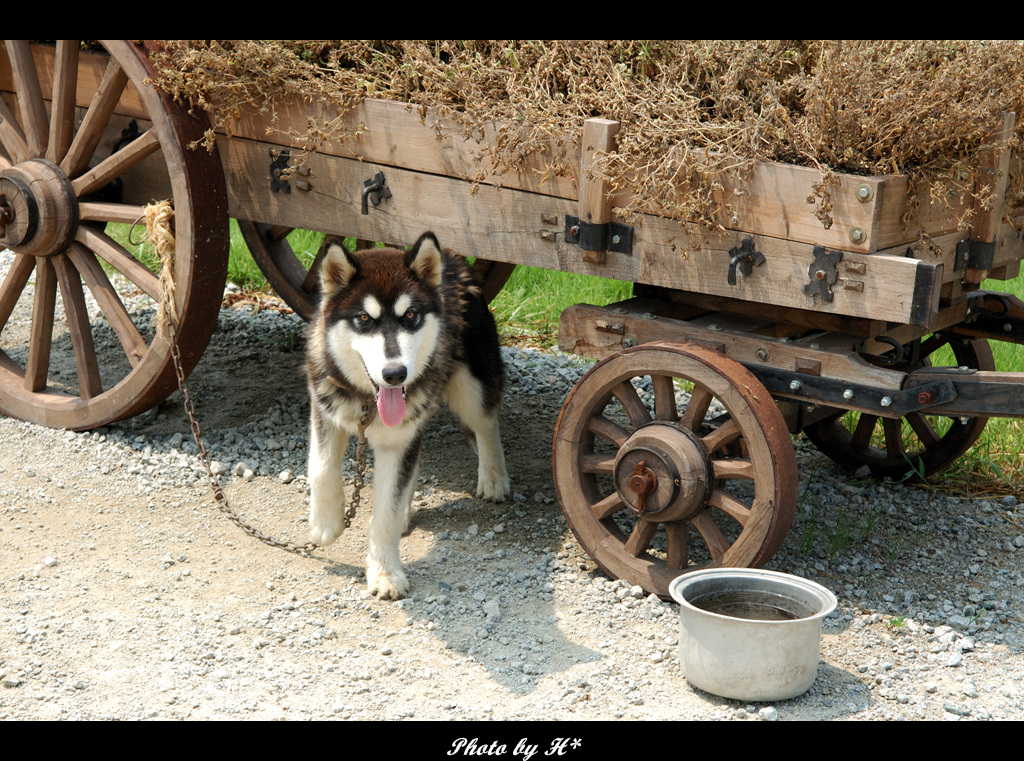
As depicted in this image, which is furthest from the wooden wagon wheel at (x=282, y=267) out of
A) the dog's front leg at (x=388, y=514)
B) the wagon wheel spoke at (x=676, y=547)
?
the wagon wheel spoke at (x=676, y=547)

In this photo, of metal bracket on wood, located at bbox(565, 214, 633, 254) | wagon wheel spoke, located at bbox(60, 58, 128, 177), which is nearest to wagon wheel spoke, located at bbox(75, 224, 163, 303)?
wagon wheel spoke, located at bbox(60, 58, 128, 177)

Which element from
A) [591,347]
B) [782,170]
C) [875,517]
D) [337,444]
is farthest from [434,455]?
[782,170]

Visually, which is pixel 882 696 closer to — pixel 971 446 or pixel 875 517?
pixel 875 517

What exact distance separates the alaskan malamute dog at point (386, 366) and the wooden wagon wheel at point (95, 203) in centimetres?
77

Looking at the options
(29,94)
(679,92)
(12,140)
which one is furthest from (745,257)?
(12,140)

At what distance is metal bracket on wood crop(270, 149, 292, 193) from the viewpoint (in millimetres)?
4297

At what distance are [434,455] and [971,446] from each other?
2570 millimetres

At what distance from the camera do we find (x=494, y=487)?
4.70 metres

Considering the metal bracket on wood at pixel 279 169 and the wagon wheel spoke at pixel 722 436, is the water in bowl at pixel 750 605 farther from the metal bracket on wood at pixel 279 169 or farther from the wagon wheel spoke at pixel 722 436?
the metal bracket on wood at pixel 279 169

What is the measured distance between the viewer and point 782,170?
328 centimetres

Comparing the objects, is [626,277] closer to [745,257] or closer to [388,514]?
[745,257]

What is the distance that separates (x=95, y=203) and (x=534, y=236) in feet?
7.04

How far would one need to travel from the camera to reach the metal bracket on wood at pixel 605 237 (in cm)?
361

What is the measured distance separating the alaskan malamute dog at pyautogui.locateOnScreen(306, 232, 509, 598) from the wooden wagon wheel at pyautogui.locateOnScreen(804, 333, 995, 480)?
168cm
